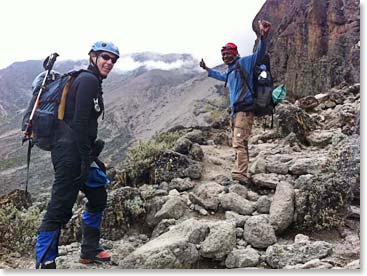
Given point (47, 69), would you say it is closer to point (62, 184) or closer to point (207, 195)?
point (62, 184)

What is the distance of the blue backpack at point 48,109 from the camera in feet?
8.45

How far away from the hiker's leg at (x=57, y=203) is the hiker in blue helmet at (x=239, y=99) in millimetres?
1816

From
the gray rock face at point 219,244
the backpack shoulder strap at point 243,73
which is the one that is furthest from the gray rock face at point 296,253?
the backpack shoulder strap at point 243,73

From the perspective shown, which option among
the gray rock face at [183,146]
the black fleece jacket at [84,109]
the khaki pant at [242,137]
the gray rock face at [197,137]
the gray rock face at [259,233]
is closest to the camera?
the black fleece jacket at [84,109]

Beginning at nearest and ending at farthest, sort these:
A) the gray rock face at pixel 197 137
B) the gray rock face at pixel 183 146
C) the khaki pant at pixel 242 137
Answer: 1. the khaki pant at pixel 242 137
2. the gray rock face at pixel 183 146
3. the gray rock face at pixel 197 137

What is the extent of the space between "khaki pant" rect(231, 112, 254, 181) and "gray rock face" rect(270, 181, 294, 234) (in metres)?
0.75

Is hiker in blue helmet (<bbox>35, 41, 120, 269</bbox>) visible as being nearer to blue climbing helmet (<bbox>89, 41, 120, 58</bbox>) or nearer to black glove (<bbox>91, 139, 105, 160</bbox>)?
black glove (<bbox>91, 139, 105, 160</bbox>)

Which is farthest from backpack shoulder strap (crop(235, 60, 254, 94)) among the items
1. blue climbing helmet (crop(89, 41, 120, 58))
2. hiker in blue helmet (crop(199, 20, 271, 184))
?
blue climbing helmet (crop(89, 41, 120, 58))

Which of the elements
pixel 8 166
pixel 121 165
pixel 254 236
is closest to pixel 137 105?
pixel 121 165

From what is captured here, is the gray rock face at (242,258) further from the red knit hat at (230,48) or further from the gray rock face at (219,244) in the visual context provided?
the red knit hat at (230,48)

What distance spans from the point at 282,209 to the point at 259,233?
0.31 meters

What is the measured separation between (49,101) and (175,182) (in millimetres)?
1722

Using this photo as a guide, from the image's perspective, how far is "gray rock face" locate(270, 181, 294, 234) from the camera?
9.86 ft

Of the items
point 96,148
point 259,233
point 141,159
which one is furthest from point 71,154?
point 141,159
